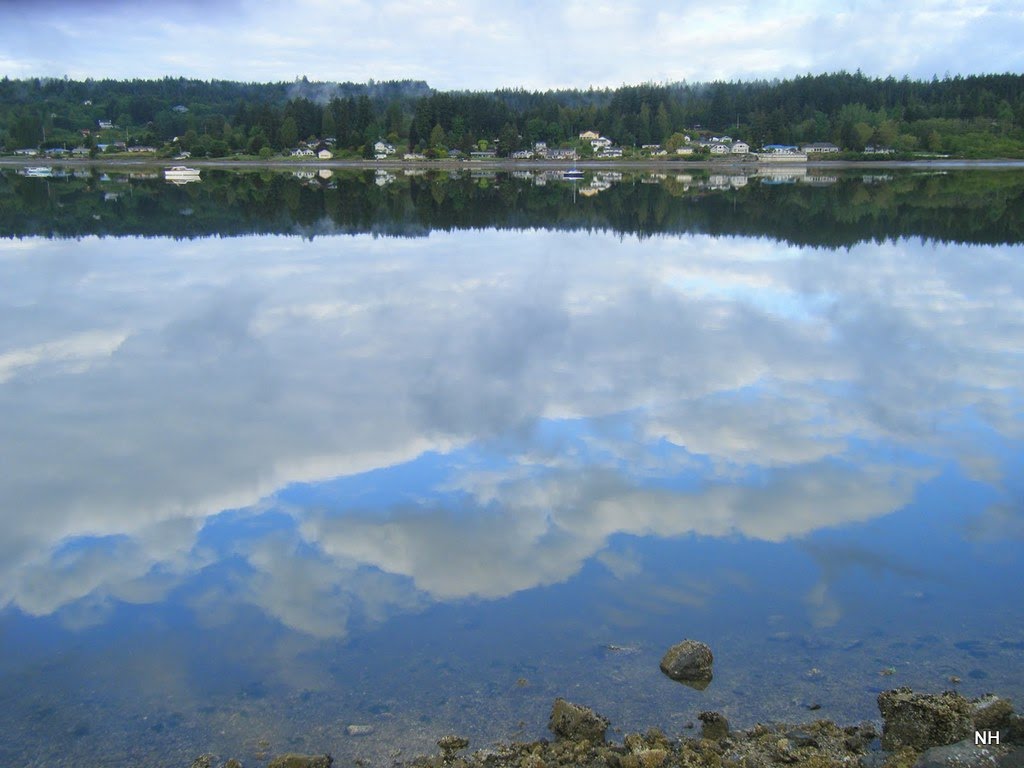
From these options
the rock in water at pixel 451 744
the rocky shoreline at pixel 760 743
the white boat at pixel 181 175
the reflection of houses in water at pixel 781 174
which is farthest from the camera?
the white boat at pixel 181 175

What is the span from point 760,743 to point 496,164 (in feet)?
410

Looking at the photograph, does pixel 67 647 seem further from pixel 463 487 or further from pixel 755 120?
pixel 755 120

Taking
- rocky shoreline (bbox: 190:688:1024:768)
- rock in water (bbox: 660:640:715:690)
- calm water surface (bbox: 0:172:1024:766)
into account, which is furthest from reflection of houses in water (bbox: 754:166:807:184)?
rocky shoreline (bbox: 190:688:1024:768)

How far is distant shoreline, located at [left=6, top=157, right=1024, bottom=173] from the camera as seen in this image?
117094mm

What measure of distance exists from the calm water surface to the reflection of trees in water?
58.8 ft

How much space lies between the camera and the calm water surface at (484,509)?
320 inches

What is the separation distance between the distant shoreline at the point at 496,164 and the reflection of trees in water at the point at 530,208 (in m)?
35.1

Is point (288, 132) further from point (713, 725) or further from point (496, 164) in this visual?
point (713, 725)

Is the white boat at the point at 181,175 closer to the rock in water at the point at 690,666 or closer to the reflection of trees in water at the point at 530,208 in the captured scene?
the reflection of trees in water at the point at 530,208

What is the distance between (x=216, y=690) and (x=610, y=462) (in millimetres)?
6767

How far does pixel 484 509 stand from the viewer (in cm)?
1171

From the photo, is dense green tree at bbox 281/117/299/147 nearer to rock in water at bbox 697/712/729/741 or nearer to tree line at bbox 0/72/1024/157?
tree line at bbox 0/72/1024/157

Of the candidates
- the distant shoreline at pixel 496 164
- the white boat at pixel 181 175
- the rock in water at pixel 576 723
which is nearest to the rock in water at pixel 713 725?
the rock in water at pixel 576 723

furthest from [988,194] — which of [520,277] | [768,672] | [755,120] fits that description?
[755,120]
